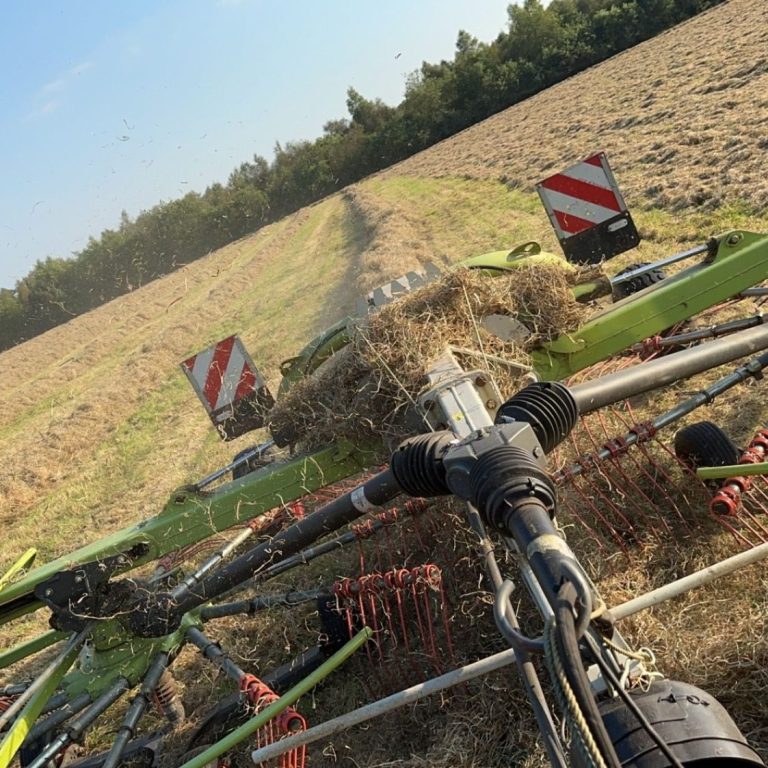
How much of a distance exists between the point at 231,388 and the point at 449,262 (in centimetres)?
848

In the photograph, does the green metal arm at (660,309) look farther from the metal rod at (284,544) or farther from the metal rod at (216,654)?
the metal rod at (216,654)

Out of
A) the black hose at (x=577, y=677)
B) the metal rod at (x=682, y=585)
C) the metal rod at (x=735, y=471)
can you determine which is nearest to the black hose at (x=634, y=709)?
the black hose at (x=577, y=677)

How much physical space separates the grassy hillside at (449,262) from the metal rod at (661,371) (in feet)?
3.32

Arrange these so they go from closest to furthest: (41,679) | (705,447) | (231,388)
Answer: (41,679)
(705,447)
(231,388)

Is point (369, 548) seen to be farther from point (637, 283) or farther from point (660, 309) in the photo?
point (637, 283)

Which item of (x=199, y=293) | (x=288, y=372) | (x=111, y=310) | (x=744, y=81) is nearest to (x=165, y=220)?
(x=111, y=310)

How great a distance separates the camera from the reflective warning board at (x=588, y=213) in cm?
487

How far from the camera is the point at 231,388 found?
5.25 metres

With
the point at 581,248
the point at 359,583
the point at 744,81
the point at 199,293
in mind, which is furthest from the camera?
the point at 199,293

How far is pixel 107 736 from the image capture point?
4180 millimetres

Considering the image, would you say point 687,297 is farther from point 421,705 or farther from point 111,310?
point 111,310

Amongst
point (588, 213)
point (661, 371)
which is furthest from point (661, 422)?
point (588, 213)

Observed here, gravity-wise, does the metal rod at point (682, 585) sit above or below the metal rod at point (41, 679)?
below

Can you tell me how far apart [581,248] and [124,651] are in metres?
3.93
